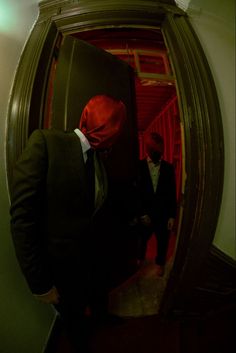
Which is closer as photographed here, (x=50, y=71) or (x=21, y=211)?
(x=21, y=211)

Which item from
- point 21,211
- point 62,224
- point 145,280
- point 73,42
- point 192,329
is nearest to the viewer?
point 21,211

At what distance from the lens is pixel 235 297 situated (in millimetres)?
947

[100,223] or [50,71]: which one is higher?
[50,71]

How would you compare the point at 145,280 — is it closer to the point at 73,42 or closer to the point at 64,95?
the point at 64,95

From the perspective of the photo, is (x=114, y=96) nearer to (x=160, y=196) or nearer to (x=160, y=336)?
(x=160, y=196)

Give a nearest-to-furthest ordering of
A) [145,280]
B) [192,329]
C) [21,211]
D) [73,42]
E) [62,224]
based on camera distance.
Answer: [21,211] → [62,224] → [192,329] → [73,42] → [145,280]

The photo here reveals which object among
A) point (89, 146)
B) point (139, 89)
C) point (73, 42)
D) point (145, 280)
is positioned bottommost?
point (145, 280)

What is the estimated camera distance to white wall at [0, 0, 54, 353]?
796 millimetres

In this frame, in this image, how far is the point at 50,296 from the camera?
72 cm

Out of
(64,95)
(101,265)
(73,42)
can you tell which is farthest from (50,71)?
(101,265)

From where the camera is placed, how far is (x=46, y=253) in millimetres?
734

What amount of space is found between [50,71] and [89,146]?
0.52 meters

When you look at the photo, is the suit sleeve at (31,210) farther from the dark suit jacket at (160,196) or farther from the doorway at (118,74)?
the dark suit jacket at (160,196)

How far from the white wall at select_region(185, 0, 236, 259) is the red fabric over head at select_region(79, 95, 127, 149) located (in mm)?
413
